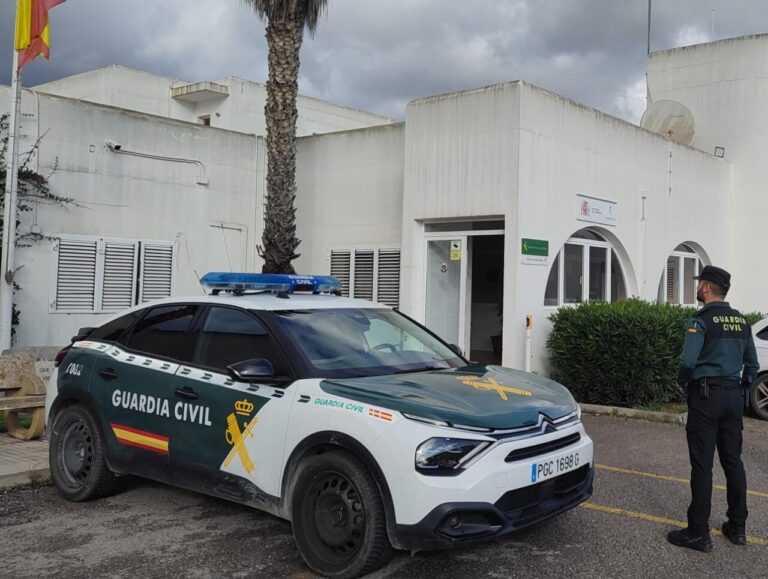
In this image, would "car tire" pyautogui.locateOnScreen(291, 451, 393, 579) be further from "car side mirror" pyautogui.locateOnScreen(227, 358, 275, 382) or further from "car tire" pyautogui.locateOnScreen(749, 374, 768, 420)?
"car tire" pyautogui.locateOnScreen(749, 374, 768, 420)

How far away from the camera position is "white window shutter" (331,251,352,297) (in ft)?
47.8

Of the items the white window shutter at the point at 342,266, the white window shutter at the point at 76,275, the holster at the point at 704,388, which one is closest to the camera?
the holster at the point at 704,388

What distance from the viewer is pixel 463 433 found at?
432cm

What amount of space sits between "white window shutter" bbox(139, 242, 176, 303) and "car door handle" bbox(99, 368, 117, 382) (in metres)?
7.46

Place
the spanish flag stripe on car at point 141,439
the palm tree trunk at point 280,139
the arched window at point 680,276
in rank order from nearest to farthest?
1. the spanish flag stripe on car at point 141,439
2. the palm tree trunk at point 280,139
3. the arched window at point 680,276

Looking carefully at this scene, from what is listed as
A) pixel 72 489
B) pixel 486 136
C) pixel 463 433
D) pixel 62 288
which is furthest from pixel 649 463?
pixel 62 288

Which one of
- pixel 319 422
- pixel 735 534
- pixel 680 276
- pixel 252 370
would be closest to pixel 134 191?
pixel 252 370

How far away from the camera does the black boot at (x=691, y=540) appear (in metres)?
5.09

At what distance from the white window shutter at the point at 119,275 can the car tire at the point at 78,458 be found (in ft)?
22.3

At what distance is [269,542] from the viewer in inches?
206

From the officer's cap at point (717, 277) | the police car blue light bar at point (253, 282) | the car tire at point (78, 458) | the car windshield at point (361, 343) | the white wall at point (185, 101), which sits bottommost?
the car tire at point (78, 458)

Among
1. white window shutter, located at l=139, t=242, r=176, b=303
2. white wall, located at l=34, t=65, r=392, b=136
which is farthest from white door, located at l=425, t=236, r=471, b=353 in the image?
white wall, located at l=34, t=65, r=392, b=136

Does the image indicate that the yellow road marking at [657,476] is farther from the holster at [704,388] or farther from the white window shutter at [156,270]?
the white window shutter at [156,270]

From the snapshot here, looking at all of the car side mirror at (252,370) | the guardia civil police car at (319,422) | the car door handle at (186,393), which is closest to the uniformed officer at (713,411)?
the guardia civil police car at (319,422)
